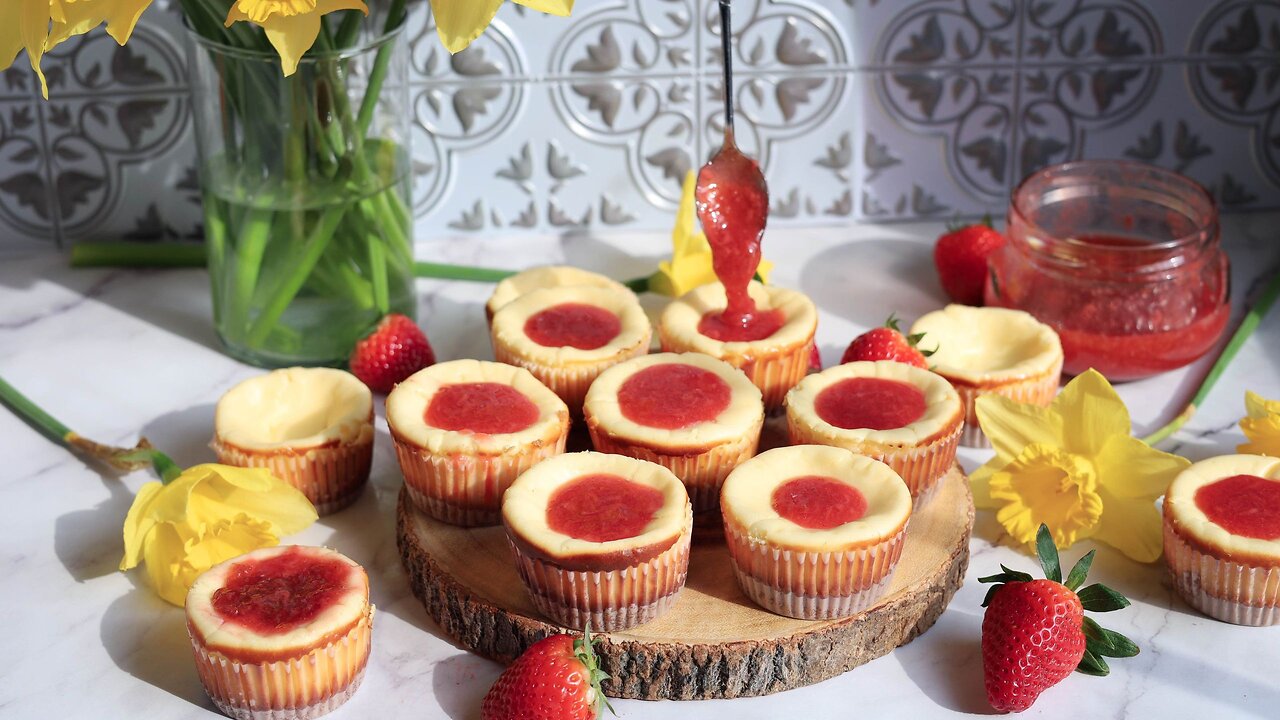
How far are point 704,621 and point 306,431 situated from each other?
1.64 feet

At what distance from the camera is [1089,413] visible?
4.52ft

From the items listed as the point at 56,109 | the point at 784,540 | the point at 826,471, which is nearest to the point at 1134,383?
the point at 826,471

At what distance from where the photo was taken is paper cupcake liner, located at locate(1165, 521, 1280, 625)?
4.15 ft

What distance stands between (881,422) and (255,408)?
0.66 meters

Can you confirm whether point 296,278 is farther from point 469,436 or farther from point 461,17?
point 461,17

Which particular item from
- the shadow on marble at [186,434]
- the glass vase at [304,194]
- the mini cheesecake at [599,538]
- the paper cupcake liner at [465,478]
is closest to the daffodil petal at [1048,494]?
the mini cheesecake at [599,538]

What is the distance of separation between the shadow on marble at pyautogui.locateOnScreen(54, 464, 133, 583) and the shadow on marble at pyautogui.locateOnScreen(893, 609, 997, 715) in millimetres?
787

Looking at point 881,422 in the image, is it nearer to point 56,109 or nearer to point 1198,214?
point 1198,214

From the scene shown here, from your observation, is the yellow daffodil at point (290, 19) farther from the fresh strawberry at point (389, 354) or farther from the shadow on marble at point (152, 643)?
the shadow on marble at point (152, 643)

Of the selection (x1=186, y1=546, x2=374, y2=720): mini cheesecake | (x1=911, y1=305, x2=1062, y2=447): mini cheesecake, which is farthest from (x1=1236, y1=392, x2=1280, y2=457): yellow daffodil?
(x1=186, y1=546, x2=374, y2=720): mini cheesecake

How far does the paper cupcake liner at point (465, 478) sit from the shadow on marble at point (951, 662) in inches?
15.4

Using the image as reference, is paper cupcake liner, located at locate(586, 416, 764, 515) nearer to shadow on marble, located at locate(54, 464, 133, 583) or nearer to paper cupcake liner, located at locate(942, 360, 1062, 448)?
paper cupcake liner, located at locate(942, 360, 1062, 448)

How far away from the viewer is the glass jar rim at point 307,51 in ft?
4.80

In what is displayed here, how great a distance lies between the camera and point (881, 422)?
1386 mm
